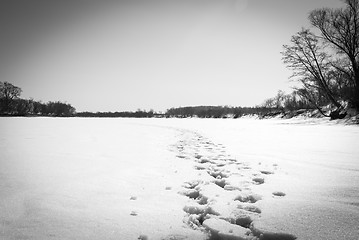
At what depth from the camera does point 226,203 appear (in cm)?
177

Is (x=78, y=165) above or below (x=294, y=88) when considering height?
below

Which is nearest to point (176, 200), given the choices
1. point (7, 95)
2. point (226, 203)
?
point (226, 203)

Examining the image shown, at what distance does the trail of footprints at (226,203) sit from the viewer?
1.31 m

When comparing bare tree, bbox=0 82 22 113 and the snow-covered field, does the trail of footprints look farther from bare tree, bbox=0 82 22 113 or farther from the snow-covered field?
bare tree, bbox=0 82 22 113

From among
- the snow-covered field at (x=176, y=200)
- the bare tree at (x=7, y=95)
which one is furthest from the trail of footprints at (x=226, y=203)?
the bare tree at (x=7, y=95)

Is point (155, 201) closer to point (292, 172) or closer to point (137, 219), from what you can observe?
point (137, 219)

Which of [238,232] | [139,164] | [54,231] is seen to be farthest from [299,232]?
[139,164]

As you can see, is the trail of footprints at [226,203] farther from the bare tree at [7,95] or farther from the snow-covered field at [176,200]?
the bare tree at [7,95]

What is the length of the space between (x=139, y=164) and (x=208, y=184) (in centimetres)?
142

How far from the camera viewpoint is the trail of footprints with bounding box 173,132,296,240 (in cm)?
131

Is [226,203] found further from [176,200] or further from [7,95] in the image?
[7,95]

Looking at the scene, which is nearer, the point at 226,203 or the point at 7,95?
the point at 226,203

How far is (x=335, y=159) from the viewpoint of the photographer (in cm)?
330

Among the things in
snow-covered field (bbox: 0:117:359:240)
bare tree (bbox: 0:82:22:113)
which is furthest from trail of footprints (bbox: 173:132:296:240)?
bare tree (bbox: 0:82:22:113)
